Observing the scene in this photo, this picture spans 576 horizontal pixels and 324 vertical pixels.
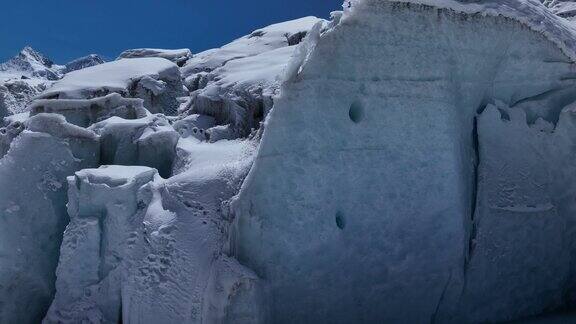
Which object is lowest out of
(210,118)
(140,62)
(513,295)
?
(513,295)

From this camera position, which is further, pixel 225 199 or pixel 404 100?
pixel 404 100

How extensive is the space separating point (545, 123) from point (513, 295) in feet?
6.85

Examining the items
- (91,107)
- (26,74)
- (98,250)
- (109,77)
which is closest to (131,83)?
(109,77)

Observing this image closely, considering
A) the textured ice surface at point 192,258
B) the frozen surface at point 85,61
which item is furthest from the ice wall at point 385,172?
the frozen surface at point 85,61

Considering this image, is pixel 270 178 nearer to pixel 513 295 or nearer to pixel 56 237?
pixel 56 237

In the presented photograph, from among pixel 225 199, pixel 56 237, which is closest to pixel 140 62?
pixel 56 237

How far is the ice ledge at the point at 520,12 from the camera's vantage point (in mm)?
5676

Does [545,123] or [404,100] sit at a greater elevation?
[404,100]

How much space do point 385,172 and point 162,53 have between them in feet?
30.5

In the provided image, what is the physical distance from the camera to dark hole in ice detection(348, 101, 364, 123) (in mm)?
5707

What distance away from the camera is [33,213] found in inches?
253

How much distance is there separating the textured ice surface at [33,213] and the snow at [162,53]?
22.3 feet

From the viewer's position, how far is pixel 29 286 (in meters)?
6.34

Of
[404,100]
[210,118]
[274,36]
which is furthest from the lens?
[274,36]
